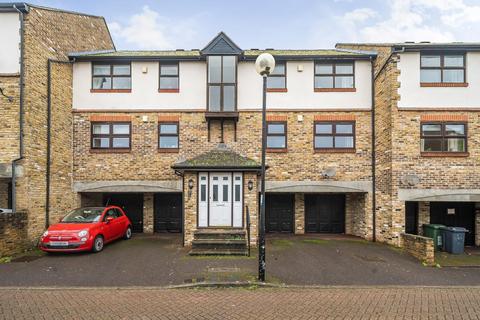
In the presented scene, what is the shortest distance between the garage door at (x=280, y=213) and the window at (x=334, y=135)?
9.66 ft

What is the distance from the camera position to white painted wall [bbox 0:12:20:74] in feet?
34.0

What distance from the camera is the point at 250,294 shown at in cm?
632

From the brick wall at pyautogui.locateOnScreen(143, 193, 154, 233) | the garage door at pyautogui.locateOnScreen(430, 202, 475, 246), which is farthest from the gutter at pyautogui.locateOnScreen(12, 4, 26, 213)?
the garage door at pyautogui.locateOnScreen(430, 202, 475, 246)

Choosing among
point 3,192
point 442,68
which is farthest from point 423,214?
point 3,192

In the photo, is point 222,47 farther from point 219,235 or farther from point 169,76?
point 219,235

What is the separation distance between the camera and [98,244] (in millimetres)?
9680

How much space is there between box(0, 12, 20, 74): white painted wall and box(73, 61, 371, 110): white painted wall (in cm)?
241

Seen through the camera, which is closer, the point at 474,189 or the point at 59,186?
the point at 474,189

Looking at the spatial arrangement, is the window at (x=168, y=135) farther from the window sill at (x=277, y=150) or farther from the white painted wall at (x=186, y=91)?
the window sill at (x=277, y=150)

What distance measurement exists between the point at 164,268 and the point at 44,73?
9327mm

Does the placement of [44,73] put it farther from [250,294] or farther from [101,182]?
[250,294]

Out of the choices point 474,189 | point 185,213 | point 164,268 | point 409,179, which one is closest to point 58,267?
point 164,268

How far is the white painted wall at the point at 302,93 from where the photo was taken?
40.8ft

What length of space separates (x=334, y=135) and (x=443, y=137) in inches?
164
